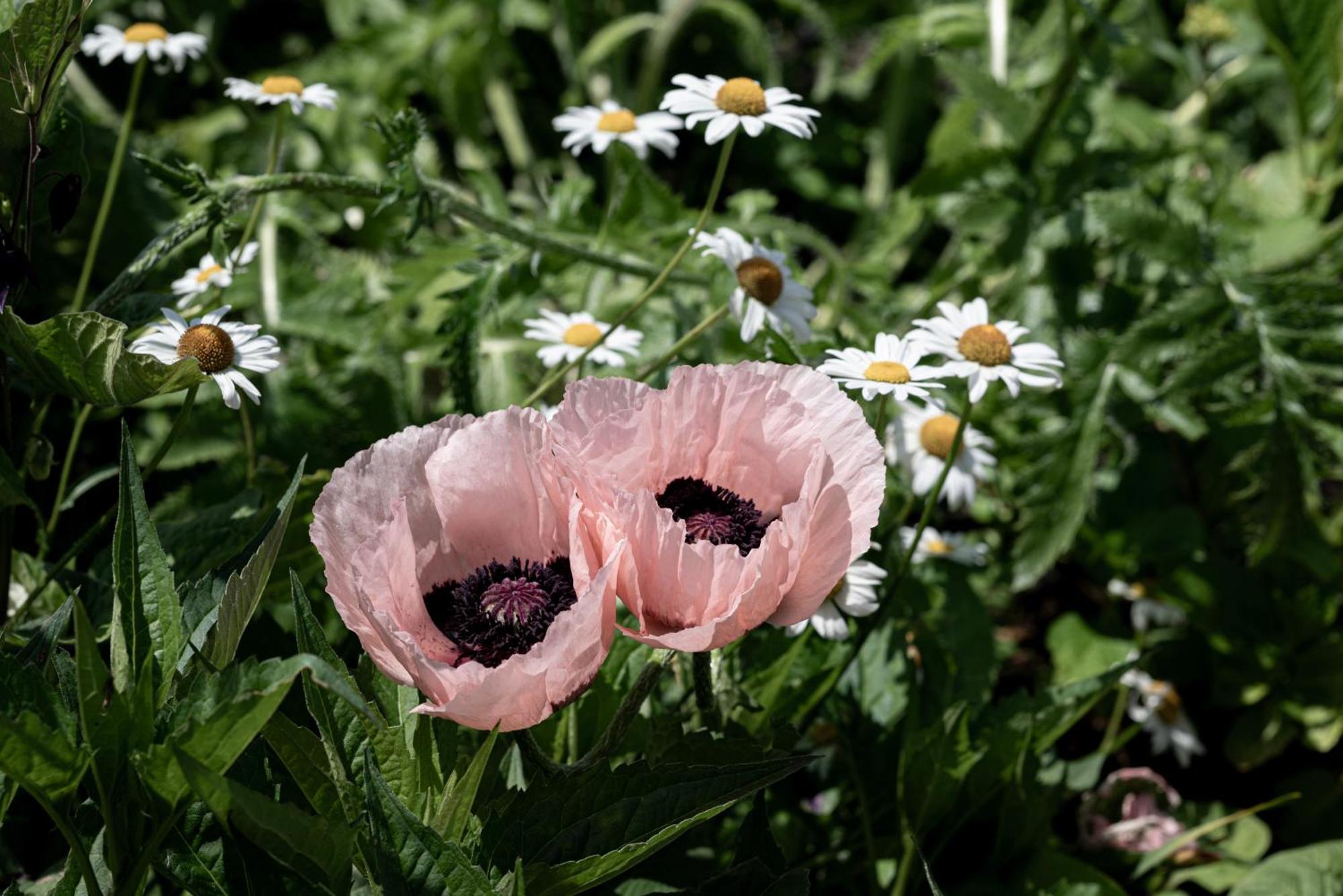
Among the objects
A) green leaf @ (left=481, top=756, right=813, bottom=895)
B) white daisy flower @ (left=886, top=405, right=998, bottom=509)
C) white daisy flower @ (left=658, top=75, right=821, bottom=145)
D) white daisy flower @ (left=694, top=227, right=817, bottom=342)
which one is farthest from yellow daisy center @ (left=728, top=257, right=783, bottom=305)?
green leaf @ (left=481, top=756, right=813, bottom=895)

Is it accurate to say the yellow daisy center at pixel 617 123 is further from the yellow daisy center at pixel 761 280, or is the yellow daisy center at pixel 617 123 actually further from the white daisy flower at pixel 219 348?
the white daisy flower at pixel 219 348

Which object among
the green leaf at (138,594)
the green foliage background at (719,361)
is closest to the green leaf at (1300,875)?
the green foliage background at (719,361)

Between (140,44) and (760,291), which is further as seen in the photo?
(140,44)

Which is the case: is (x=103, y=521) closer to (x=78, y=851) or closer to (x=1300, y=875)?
(x=78, y=851)

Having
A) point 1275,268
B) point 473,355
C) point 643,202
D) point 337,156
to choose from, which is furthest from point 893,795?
point 337,156

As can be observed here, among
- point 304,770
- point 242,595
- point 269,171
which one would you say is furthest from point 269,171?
point 304,770

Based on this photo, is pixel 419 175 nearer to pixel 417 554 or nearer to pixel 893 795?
pixel 417 554

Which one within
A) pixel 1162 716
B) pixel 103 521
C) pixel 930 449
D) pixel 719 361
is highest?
pixel 103 521
